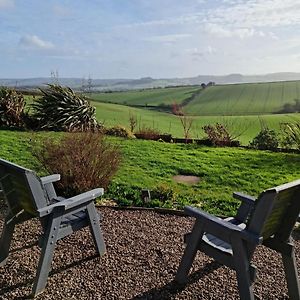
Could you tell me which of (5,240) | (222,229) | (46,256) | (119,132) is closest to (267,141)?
(119,132)

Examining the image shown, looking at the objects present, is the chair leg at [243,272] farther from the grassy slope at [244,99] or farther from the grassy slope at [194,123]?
the grassy slope at [244,99]

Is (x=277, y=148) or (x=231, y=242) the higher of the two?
(x=231, y=242)

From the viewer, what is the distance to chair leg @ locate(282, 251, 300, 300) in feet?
9.94

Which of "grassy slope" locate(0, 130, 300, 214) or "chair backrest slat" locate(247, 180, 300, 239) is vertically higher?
"chair backrest slat" locate(247, 180, 300, 239)

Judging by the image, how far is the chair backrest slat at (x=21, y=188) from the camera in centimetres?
299

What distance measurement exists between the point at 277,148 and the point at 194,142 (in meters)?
2.60

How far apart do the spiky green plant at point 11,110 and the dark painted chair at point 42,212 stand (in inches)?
400

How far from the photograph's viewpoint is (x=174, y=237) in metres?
4.26

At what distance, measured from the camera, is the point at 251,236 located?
2.65m

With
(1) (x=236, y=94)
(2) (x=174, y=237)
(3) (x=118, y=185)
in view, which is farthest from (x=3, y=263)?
(1) (x=236, y=94)

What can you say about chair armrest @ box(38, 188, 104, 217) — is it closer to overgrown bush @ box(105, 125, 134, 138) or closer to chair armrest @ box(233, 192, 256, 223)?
chair armrest @ box(233, 192, 256, 223)

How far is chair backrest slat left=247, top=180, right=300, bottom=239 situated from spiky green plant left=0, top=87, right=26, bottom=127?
38.1ft

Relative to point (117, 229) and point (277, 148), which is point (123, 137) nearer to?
point (277, 148)

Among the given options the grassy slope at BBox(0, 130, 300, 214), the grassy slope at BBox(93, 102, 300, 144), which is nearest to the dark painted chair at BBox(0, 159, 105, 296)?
the grassy slope at BBox(0, 130, 300, 214)
